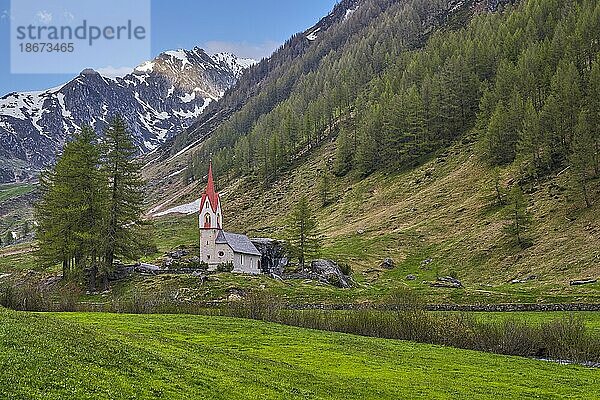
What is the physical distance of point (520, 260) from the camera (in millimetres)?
77688

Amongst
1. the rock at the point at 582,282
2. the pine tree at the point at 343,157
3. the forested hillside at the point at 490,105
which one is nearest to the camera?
the rock at the point at 582,282

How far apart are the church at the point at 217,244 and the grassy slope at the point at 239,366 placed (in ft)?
141

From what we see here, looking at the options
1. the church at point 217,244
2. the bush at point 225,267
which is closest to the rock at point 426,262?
the church at point 217,244

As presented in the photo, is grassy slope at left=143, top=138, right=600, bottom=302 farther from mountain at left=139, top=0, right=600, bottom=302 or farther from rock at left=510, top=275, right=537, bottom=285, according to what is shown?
rock at left=510, top=275, right=537, bottom=285

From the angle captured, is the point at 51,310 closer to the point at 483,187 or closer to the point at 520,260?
the point at 520,260

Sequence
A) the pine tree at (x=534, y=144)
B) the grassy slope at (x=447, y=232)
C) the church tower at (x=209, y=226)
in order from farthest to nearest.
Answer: the pine tree at (x=534, y=144)
the church tower at (x=209, y=226)
the grassy slope at (x=447, y=232)

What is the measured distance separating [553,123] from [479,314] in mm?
58752

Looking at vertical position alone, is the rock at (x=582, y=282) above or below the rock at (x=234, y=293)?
below

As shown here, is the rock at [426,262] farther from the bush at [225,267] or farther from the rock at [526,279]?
the bush at [225,267]

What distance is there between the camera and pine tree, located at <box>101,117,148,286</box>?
7150 cm

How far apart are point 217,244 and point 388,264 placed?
2782 cm

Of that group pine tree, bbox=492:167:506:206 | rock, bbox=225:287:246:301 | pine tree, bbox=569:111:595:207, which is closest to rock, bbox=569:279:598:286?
pine tree, bbox=569:111:595:207

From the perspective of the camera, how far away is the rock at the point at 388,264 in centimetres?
9116

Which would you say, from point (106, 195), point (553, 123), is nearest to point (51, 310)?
point (106, 195)
